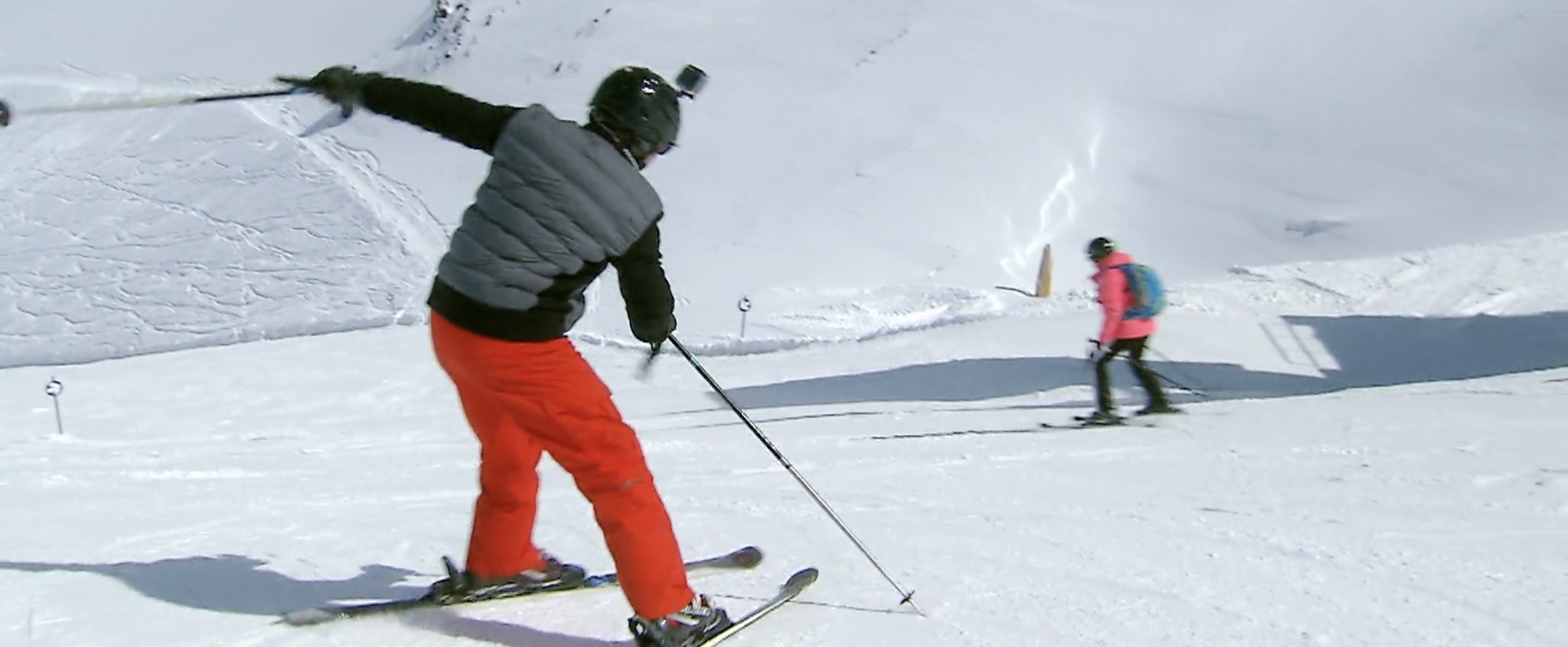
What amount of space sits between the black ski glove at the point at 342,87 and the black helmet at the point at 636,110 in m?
0.65

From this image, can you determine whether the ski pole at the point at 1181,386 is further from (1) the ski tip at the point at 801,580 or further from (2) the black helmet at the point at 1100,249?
(1) the ski tip at the point at 801,580

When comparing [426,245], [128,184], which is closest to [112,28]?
[128,184]

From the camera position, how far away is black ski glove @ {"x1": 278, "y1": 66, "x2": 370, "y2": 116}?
3.52m

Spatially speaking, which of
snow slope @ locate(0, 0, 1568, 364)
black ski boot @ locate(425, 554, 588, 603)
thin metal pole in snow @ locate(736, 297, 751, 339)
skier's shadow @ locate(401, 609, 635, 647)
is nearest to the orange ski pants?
skier's shadow @ locate(401, 609, 635, 647)

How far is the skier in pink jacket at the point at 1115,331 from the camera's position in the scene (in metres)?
8.71

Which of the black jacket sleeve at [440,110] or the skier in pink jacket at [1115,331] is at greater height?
the black jacket sleeve at [440,110]

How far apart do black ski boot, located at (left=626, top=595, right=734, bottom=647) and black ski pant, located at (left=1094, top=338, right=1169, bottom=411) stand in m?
5.71

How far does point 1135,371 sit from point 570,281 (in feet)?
20.5

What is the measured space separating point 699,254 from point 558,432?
1456cm

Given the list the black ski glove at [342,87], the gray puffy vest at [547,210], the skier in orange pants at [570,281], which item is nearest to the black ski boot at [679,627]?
the skier in orange pants at [570,281]

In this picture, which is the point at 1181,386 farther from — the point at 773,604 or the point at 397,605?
the point at 397,605

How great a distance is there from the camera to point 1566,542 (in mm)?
4336

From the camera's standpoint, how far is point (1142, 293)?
28.7 feet

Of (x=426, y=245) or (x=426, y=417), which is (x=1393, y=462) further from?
(x=426, y=245)
